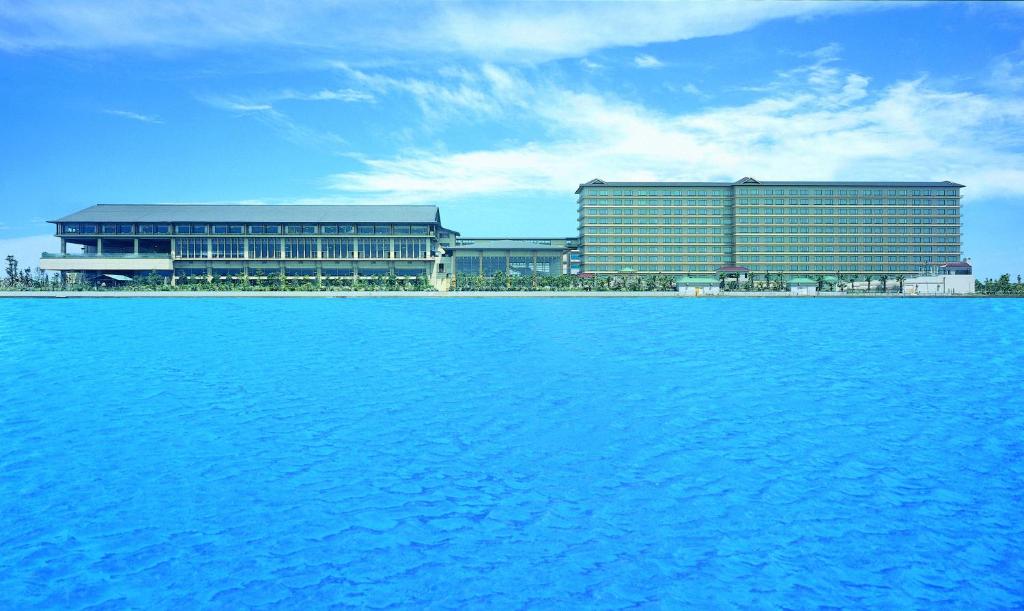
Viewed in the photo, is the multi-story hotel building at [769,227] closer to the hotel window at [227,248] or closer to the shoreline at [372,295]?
the shoreline at [372,295]

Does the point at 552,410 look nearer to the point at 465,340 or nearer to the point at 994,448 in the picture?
the point at 994,448

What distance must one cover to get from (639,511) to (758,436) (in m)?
7.83

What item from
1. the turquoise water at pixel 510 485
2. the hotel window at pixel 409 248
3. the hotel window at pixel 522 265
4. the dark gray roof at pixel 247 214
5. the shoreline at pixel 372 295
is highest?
the dark gray roof at pixel 247 214

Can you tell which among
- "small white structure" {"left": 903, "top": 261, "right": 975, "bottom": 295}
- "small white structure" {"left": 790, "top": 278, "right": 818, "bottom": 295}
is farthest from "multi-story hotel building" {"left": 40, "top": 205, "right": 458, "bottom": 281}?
"small white structure" {"left": 903, "top": 261, "right": 975, "bottom": 295}

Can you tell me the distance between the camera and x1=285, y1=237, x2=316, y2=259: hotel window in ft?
422

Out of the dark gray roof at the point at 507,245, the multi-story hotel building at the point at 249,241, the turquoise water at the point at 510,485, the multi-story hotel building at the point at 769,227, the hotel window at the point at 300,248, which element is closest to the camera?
the turquoise water at the point at 510,485

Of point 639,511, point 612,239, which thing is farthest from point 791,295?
point 639,511

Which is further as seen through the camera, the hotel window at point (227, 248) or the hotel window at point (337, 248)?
the hotel window at point (337, 248)

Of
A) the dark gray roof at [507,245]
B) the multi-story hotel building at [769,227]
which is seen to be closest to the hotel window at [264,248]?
the dark gray roof at [507,245]

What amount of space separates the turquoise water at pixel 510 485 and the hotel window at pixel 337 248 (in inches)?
3694

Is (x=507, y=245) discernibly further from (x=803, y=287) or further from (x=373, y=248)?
(x=803, y=287)

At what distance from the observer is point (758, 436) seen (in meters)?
21.2

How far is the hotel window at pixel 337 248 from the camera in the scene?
129 meters

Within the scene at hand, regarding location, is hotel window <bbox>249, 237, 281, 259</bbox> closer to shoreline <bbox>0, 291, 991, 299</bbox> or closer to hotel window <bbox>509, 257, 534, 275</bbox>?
shoreline <bbox>0, 291, 991, 299</bbox>
